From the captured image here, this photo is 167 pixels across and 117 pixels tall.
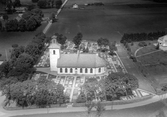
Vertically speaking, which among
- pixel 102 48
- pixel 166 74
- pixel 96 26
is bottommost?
pixel 166 74

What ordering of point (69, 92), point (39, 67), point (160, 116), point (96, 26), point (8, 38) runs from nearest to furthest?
point (160, 116) < point (69, 92) < point (39, 67) < point (8, 38) < point (96, 26)

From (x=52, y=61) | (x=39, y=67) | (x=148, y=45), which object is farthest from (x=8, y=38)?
(x=148, y=45)

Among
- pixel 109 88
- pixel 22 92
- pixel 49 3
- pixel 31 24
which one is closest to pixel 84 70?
pixel 109 88

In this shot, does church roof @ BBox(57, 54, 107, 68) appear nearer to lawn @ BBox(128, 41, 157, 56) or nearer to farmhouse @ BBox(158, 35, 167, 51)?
lawn @ BBox(128, 41, 157, 56)

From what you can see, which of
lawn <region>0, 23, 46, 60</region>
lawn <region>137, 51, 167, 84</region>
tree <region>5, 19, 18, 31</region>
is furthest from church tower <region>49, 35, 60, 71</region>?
tree <region>5, 19, 18, 31</region>

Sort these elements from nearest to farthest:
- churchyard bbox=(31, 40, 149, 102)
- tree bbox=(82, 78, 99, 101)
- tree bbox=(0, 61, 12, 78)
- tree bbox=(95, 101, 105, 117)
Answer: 1. tree bbox=(95, 101, 105, 117)
2. tree bbox=(82, 78, 99, 101)
3. churchyard bbox=(31, 40, 149, 102)
4. tree bbox=(0, 61, 12, 78)

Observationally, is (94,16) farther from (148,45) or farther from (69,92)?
(69,92)

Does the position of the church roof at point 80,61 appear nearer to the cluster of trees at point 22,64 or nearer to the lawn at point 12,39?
the cluster of trees at point 22,64
